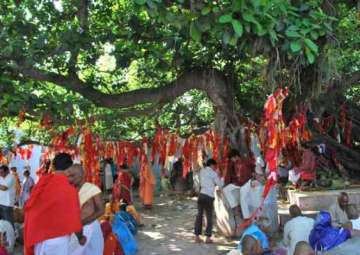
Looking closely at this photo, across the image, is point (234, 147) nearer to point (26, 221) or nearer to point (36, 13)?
point (36, 13)

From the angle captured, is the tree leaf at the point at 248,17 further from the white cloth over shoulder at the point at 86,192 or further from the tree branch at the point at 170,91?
the tree branch at the point at 170,91

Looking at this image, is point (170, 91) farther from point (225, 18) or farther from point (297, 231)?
point (225, 18)

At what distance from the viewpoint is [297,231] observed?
22.8ft

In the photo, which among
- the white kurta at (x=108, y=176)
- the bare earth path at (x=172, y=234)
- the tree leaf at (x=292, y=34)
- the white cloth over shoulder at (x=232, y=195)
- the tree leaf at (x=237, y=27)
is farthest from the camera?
the white kurta at (x=108, y=176)

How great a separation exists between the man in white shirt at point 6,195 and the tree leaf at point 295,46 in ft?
22.9

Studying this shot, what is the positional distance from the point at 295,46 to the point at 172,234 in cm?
629

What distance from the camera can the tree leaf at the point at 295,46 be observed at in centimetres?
519

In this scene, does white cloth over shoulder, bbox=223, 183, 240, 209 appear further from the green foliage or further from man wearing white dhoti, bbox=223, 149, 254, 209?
the green foliage

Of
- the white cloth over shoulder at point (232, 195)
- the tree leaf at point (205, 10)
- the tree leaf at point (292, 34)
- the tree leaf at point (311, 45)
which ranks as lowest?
the white cloth over shoulder at point (232, 195)

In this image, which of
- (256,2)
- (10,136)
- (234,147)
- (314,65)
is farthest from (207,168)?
(10,136)

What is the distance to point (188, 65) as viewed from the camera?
30.8 ft

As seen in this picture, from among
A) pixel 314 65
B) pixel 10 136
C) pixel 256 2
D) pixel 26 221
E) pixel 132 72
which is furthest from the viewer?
pixel 10 136

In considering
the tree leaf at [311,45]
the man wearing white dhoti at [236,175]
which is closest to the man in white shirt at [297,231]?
the man wearing white dhoti at [236,175]

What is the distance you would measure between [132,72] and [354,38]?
514 cm
